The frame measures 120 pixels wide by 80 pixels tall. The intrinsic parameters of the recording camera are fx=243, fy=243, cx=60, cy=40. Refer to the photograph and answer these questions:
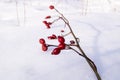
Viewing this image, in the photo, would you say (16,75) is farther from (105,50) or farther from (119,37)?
(119,37)

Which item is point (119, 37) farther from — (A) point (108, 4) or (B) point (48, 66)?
(A) point (108, 4)

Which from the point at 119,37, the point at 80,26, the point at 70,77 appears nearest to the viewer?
the point at 70,77

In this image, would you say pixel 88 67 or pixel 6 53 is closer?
pixel 88 67

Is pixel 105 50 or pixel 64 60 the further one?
pixel 105 50

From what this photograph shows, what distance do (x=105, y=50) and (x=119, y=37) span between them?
256mm

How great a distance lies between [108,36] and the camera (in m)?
1.49

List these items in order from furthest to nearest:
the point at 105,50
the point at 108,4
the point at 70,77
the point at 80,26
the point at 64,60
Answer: the point at 108,4 → the point at 80,26 → the point at 105,50 → the point at 64,60 → the point at 70,77

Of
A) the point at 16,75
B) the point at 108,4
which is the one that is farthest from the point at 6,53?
the point at 108,4

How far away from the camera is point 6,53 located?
1282 millimetres

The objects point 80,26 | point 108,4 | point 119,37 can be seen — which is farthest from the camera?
point 108,4

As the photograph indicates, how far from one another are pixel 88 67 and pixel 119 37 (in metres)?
0.48

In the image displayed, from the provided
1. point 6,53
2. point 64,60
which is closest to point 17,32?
point 6,53

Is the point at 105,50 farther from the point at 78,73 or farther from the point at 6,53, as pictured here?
the point at 6,53

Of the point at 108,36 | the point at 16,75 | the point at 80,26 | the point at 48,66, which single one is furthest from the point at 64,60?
the point at 80,26
